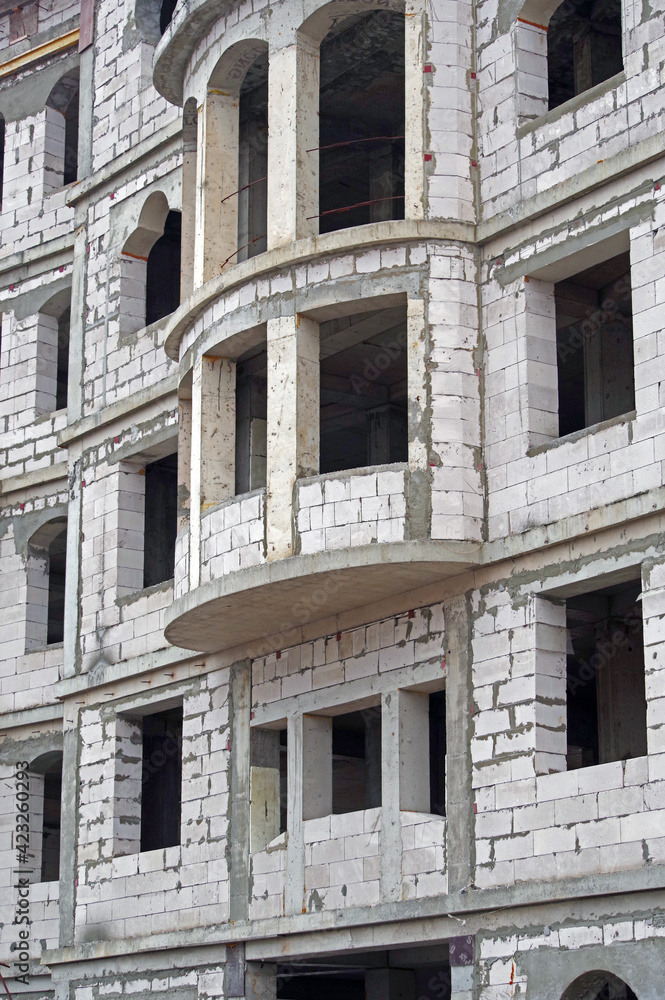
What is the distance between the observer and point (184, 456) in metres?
22.3

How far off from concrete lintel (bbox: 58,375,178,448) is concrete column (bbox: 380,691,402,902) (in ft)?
21.5

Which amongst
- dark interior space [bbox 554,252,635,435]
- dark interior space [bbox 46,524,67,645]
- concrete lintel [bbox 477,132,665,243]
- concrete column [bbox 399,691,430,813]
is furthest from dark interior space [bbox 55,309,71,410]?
concrete column [bbox 399,691,430,813]

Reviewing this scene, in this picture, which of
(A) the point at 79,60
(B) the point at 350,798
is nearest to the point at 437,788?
(B) the point at 350,798

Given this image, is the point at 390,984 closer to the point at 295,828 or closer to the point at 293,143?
the point at 295,828

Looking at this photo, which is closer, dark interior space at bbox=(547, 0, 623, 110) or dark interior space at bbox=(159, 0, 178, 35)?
dark interior space at bbox=(547, 0, 623, 110)

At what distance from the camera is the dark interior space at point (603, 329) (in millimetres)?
20062

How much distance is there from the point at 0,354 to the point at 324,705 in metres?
11.0

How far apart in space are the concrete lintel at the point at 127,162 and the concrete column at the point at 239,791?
7936mm

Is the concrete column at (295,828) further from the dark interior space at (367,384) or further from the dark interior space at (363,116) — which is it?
the dark interior space at (363,116)

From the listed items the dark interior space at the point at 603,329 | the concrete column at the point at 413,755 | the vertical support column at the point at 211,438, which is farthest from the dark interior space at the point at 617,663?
the vertical support column at the point at 211,438

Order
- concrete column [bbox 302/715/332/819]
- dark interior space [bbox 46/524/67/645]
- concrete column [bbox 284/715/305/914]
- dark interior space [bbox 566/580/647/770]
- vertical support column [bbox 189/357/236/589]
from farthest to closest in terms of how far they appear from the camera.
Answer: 1. dark interior space [bbox 46/524/67/645]
2. vertical support column [bbox 189/357/236/589]
3. dark interior space [bbox 566/580/647/770]
4. concrete column [bbox 302/715/332/819]
5. concrete column [bbox 284/715/305/914]

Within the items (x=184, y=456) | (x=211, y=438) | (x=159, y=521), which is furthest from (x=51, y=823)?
(x=211, y=438)

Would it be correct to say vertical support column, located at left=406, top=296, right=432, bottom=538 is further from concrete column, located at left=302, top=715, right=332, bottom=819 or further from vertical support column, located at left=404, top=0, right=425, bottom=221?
concrete column, located at left=302, top=715, right=332, bottom=819

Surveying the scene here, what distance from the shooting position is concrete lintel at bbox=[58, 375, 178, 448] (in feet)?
77.4
